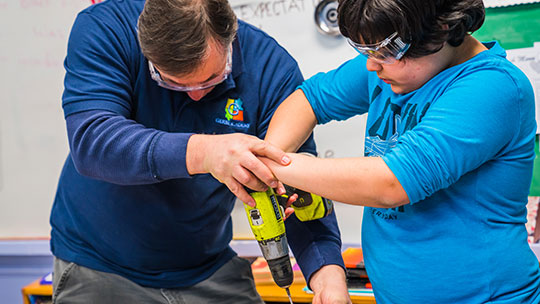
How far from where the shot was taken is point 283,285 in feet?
4.70

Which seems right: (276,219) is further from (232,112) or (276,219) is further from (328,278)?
(232,112)

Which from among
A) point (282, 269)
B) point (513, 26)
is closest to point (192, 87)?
point (282, 269)

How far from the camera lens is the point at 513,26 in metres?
2.06

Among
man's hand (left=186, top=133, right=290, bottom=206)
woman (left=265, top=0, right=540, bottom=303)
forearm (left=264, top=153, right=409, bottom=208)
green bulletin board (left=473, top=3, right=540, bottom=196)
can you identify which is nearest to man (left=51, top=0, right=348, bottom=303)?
man's hand (left=186, top=133, right=290, bottom=206)

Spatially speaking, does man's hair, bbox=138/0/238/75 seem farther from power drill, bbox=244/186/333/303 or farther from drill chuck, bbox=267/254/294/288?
drill chuck, bbox=267/254/294/288

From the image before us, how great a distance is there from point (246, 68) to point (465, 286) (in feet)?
2.65

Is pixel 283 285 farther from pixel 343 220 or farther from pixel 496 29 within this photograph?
pixel 496 29

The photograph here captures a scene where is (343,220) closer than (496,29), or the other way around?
(496,29)

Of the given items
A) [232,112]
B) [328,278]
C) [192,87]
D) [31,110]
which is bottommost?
[31,110]

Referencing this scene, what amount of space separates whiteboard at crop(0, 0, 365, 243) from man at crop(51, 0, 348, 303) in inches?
28.9

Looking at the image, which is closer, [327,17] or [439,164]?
[439,164]

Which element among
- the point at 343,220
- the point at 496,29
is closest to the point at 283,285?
the point at 343,220

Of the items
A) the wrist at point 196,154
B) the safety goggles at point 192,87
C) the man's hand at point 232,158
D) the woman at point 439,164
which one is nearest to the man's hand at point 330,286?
the woman at point 439,164

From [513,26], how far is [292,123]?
1167mm
